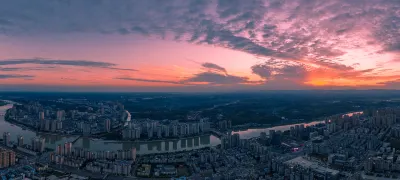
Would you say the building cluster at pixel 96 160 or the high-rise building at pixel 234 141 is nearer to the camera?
the building cluster at pixel 96 160

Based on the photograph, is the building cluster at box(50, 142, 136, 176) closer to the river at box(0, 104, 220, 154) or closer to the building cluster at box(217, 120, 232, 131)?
the river at box(0, 104, 220, 154)

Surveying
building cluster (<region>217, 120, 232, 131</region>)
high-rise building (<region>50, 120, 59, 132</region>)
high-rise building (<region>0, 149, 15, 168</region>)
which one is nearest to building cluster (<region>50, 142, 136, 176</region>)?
high-rise building (<region>0, 149, 15, 168</region>)

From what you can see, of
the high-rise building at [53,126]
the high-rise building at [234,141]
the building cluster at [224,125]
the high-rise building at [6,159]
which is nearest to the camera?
the high-rise building at [6,159]

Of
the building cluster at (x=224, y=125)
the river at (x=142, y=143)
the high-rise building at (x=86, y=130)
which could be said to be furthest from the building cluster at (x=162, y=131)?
the high-rise building at (x=86, y=130)

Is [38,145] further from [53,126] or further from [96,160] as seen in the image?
[53,126]

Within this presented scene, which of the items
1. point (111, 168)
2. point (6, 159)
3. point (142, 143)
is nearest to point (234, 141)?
point (142, 143)

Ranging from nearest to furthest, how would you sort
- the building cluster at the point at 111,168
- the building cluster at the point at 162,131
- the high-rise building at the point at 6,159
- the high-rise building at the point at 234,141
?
the building cluster at the point at 111,168, the high-rise building at the point at 6,159, the high-rise building at the point at 234,141, the building cluster at the point at 162,131

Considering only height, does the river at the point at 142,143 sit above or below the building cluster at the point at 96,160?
below

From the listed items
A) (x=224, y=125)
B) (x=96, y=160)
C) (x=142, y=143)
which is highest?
(x=224, y=125)

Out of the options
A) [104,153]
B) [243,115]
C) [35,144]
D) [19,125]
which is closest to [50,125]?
[19,125]

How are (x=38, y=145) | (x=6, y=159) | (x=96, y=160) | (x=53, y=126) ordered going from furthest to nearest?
(x=53, y=126)
(x=38, y=145)
(x=96, y=160)
(x=6, y=159)

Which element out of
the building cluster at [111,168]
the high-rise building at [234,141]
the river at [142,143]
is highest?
the high-rise building at [234,141]

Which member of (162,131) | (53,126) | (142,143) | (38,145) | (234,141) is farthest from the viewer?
(53,126)

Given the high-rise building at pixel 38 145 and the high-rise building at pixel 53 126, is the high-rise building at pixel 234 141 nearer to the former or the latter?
the high-rise building at pixel 38 145
